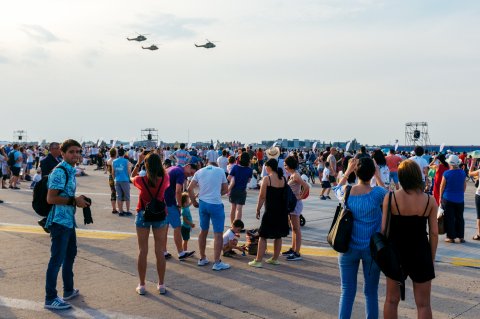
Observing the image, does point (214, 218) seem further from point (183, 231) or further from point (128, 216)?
point (128, 216)

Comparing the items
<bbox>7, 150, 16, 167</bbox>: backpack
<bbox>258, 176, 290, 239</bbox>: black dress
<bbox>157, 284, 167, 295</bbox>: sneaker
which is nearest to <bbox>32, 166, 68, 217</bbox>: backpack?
<bbox>157, 284, 167, 295</bbox>: sneaker

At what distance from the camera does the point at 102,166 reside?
33.7m

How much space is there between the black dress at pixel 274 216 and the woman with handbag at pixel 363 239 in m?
2.61

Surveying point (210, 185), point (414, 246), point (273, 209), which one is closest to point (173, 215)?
point (210, 185)

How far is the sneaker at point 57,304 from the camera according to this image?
17.2ft

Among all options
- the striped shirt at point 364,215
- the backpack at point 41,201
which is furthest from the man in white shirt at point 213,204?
the striped shirt at point 364,215

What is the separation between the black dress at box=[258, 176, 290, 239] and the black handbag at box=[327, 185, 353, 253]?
102 inches

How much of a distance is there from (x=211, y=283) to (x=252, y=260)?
148 cm

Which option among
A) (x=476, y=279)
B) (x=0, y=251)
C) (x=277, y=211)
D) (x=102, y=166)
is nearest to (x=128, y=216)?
(x=0, y=251)

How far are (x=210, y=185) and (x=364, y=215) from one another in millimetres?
3120

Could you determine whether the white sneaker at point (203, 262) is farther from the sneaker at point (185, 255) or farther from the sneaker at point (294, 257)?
the sneaker at point (294, 257)

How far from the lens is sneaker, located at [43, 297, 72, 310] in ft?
17.2

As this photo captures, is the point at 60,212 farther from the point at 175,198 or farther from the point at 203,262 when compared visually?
the point at 203,262

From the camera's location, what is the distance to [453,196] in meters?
9.09
